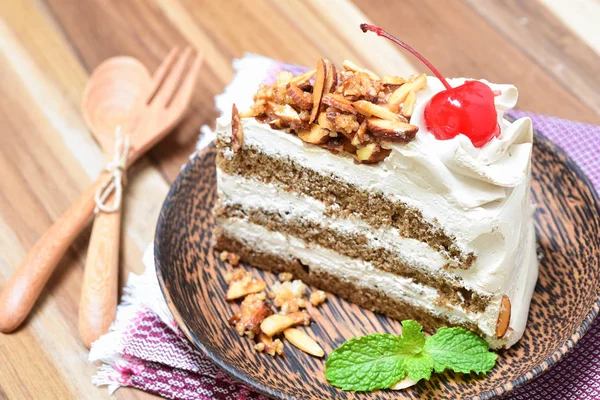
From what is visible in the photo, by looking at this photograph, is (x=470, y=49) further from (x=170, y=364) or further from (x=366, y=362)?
(x=170, y=364)

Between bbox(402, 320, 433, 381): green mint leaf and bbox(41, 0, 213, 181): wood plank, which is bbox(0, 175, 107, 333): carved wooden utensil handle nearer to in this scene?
bbox(41, 0, 213, 181): wood plank

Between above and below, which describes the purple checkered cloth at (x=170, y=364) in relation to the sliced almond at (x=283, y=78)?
below

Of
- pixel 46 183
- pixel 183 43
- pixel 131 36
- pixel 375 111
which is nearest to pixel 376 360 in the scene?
pixel 375 111

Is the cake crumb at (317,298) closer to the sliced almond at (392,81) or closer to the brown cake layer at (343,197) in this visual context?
the brown cake layer at (343,197)

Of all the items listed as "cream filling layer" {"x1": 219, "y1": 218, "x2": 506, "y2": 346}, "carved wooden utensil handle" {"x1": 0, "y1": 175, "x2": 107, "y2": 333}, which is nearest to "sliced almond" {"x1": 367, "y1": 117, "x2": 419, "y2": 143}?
"cream filling layer" {"x1": 219, "y1": 218, "x2": 506, "y2": 346}

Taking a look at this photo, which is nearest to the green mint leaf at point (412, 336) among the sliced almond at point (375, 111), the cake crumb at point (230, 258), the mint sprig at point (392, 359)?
the mint sprig at point (392, 359)
